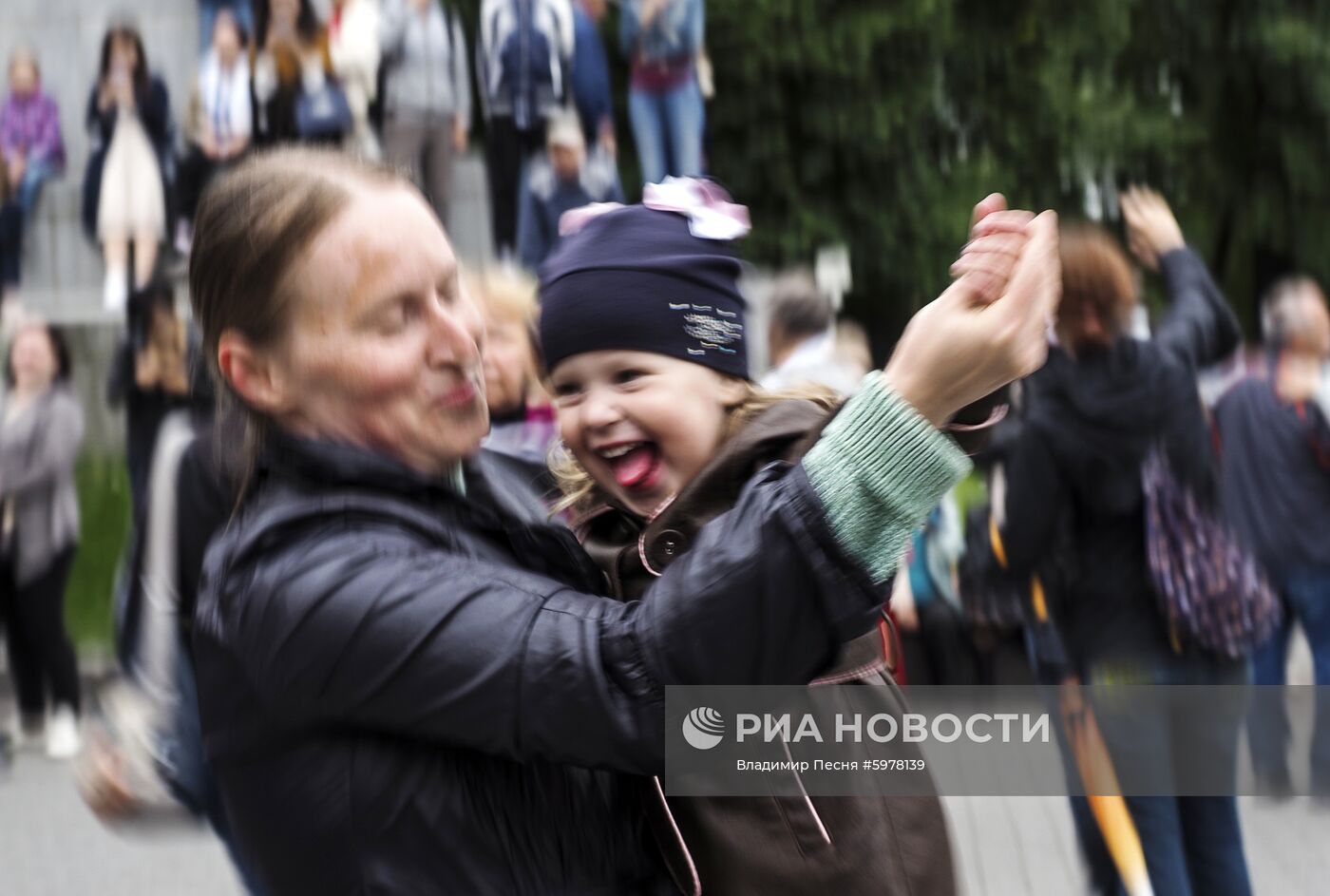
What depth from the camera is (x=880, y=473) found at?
126cm

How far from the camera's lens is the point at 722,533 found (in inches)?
51.6

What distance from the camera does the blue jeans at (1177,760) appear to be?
4.45 m

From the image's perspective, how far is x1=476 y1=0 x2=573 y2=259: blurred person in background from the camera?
425 inches

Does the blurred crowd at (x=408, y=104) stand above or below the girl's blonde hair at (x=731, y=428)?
below

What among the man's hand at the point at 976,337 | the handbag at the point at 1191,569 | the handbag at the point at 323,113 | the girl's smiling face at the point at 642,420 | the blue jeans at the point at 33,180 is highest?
the man's hand at the point at 976,337

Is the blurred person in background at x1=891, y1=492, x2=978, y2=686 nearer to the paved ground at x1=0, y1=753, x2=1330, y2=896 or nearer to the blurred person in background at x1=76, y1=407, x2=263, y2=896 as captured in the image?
the paved ground at x1=0, y1=753, x2=1330, y2=896

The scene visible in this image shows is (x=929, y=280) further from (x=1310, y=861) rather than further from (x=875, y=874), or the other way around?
(x=875, y=874)

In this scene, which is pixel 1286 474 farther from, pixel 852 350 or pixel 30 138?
pixel 30 138

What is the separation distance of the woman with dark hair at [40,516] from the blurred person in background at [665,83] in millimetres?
4422

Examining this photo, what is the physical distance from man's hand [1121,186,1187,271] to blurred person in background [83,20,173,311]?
8.37 m

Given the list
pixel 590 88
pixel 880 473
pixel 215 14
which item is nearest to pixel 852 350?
pixel 590 88

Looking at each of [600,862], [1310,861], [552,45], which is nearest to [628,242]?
[600,862]

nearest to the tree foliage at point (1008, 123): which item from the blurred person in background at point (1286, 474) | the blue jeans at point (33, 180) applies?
the blue jeans at point (33, 180)

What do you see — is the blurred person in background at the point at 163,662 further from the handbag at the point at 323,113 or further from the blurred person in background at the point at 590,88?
the blurred person in background at the point at 590,88
